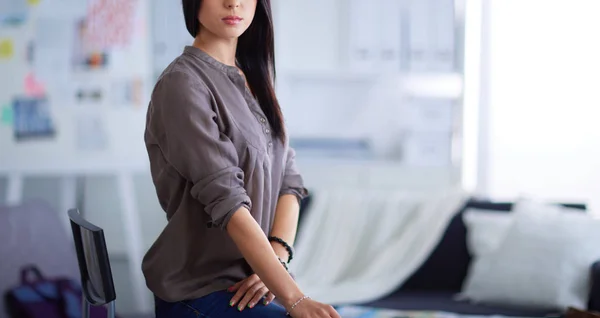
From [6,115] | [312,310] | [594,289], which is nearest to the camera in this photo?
[312,310]

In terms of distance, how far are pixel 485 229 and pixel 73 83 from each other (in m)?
1.82

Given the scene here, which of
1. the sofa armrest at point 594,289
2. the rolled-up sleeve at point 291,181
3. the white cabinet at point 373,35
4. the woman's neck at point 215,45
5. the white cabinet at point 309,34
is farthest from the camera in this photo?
the white cabinet at point 309,34

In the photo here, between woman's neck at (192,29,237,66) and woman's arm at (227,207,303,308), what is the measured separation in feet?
0.93

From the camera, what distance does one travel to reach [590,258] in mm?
2715

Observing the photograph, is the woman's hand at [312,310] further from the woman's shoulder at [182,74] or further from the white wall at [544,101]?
the white wall at [544,101]

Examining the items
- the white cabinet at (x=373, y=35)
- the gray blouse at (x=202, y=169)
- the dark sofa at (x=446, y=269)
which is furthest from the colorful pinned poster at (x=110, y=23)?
the gray blouse at (x=202, y=169)

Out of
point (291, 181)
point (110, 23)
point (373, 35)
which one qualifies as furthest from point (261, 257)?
point (373, 35)

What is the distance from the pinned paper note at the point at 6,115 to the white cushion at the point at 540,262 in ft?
6.51

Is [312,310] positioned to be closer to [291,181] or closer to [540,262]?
[291,181]

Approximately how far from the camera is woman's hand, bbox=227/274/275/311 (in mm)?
1257

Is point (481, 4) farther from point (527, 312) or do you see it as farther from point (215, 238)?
point (215, 238)

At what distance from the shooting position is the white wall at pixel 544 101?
3.82 m

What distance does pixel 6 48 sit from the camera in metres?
3.48

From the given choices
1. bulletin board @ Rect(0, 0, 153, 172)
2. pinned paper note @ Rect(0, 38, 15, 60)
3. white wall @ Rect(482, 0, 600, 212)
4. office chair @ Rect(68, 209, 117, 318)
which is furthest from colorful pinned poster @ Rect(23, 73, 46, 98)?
office chair @ Rect(68, 209, 117, 318)
